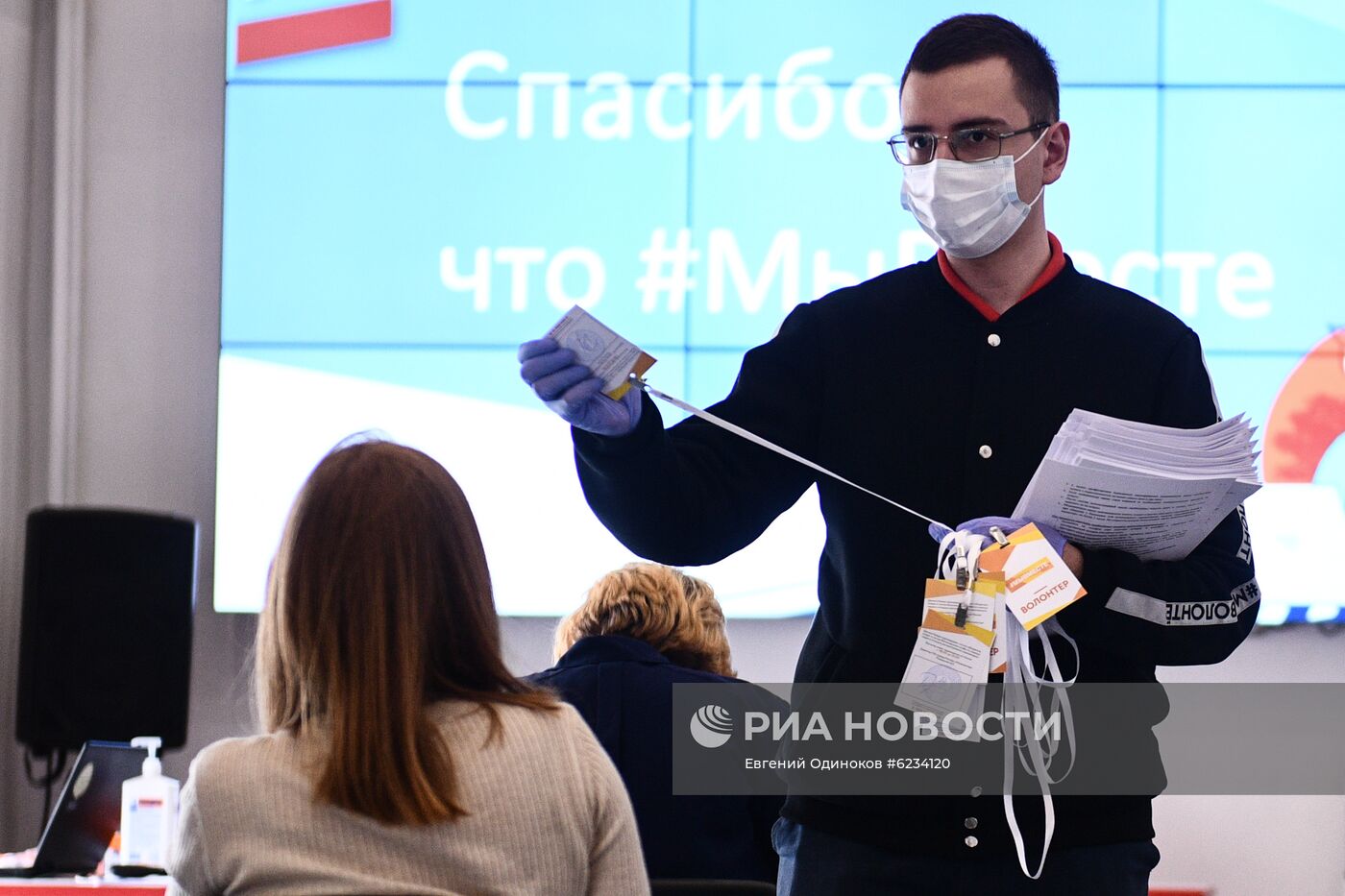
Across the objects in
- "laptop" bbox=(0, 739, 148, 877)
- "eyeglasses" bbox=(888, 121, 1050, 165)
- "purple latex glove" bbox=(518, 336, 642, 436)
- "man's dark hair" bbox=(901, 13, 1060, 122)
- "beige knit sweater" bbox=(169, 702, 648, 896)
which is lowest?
"laptop" bbox=(0, 739, 148, 877)

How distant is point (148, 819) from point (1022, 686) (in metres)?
2.30

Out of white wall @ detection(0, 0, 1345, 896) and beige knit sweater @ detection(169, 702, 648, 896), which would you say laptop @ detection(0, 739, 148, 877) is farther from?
beige knit sweater @ detection(169, 702, 648, 896)

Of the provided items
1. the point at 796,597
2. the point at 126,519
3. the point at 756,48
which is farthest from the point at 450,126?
the point at 796,597

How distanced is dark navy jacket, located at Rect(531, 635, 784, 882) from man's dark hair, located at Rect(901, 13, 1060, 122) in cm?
133

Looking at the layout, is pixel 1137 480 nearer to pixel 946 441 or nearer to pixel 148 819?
pixel 946 441

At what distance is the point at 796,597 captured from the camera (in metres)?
3.97

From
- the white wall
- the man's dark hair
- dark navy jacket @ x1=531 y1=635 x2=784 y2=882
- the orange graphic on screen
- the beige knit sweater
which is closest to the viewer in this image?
the beige knit sweater

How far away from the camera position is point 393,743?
4.41ft

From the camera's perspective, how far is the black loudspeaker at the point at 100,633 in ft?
12.0

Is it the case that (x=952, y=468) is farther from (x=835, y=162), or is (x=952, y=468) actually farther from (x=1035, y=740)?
(x=835, y=162)

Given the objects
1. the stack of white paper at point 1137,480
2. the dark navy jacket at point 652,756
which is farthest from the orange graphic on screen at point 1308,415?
the stack of white paper at point 1137,480

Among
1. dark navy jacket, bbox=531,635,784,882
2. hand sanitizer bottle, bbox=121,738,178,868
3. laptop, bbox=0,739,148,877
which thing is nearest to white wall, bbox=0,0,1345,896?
laptop, bbox=0,739,148,877

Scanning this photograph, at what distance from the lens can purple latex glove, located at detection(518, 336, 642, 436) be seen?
1.49m

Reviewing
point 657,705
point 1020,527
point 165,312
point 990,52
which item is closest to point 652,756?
point 657,705
